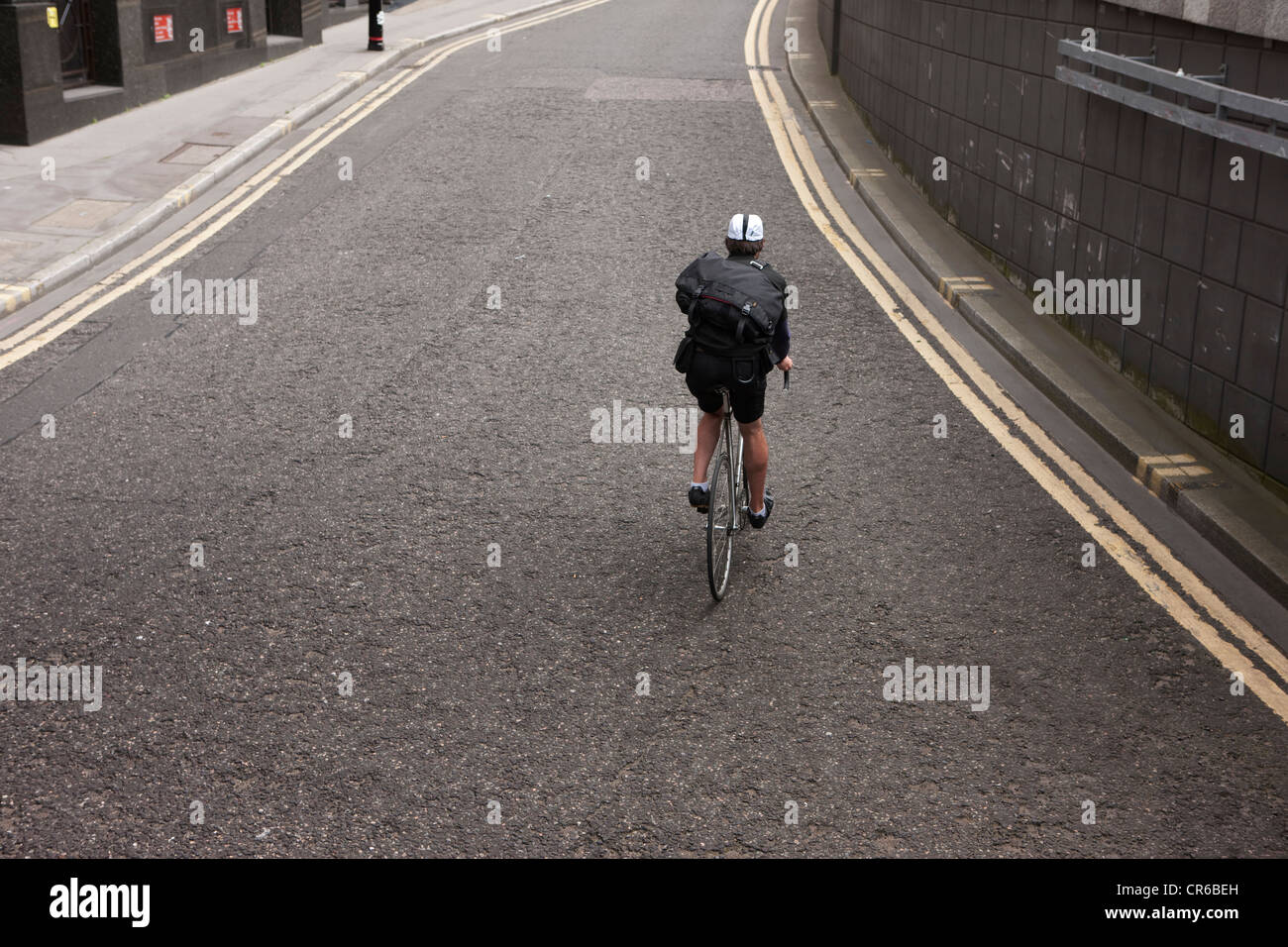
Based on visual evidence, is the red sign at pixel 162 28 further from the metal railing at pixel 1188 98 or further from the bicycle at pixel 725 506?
the bicycle at pixel 725 506

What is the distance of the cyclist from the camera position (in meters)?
6.20

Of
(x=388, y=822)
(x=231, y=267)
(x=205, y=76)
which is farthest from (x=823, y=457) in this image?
(x=205, y=76)

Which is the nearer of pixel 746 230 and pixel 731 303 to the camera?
pixel 731 303

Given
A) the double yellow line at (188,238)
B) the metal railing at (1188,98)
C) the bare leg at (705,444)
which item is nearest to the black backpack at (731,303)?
the bare leg at (705,444)

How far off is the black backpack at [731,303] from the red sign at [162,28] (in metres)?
14.4

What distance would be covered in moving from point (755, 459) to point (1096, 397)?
3.14m

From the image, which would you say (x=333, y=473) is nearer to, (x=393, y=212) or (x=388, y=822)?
(x=388, y=822)

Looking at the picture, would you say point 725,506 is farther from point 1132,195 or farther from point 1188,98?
point 1132,195

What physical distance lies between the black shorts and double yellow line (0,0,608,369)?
556 centimetres

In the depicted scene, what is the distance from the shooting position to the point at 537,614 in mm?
6195

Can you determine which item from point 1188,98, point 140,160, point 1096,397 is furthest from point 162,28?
point 1188,98

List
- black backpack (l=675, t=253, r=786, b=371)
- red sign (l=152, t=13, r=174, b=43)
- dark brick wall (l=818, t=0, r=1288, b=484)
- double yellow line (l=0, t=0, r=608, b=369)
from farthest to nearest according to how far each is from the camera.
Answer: red sign (l=152, t=13, r=174, b=43) < double yellow line (l=0, t=0, r=608, b=369) < dark brick wall (l=818, t=0, r=1288, b=484) < black backpack (l=675, t=253, r=786, b=371)

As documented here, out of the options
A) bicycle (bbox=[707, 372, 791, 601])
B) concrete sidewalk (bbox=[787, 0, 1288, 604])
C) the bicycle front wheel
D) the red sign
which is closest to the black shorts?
bicycle (bbox=[707, 372, 791, 601])

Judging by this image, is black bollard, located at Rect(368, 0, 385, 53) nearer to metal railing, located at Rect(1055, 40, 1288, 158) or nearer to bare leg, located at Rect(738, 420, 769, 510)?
metal railing, located at Rect(1055, 40, 1288, 158)
